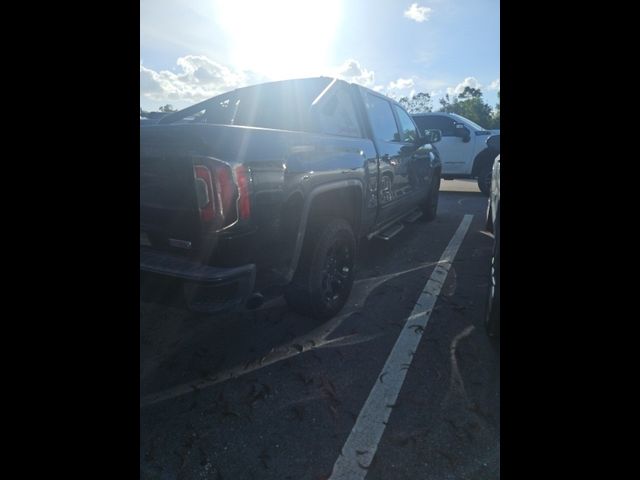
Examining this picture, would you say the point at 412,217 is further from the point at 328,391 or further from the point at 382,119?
the point at 328,391

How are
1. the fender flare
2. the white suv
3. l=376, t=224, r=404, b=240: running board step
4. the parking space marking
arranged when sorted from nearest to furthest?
1. the parking space marking
2. the fender flare
3. l=376, t=224, r=404, b=240: running board step
4. the white suv

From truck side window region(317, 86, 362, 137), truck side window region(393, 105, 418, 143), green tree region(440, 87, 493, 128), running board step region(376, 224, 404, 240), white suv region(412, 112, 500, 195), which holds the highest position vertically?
green tree region(440, 87, 493, 128)

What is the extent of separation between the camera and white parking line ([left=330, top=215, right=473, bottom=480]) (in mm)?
1535

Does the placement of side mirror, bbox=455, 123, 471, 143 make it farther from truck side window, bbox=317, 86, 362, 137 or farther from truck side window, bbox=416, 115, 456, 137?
truck side window, bbox=317, 86, 362, 137

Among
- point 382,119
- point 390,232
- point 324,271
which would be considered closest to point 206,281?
point 324,271

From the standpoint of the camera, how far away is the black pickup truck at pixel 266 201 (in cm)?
174

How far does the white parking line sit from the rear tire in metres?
0.61

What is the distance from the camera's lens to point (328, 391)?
2.00 m

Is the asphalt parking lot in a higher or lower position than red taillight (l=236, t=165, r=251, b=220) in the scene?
lower

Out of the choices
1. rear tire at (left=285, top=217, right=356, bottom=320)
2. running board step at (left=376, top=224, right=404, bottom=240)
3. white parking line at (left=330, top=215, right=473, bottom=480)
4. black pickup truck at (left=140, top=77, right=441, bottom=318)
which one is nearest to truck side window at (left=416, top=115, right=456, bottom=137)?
running board step at (left=376, top=224, right=404, bottom=240)

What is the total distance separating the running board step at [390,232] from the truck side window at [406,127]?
3.65 feet
